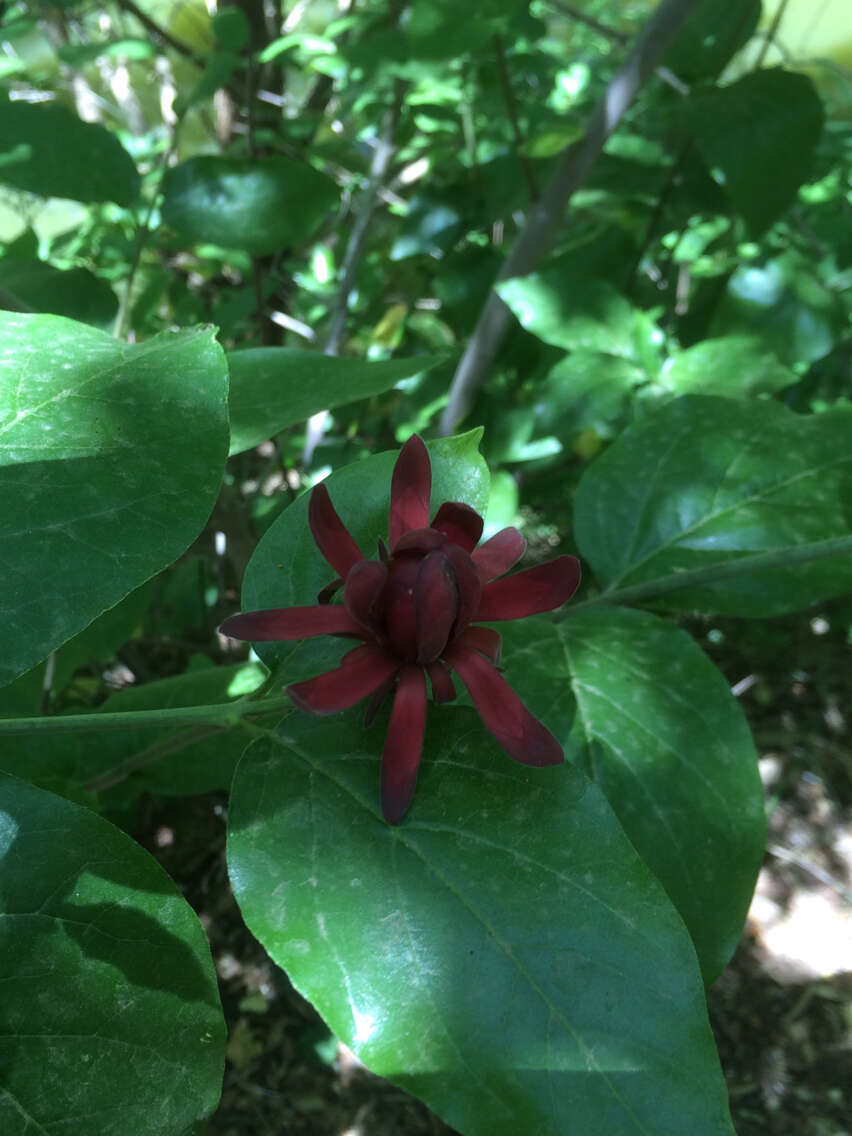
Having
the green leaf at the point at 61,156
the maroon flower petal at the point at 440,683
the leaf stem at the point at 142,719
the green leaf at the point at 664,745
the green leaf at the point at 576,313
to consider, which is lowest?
the green leaf at the point at 664,745

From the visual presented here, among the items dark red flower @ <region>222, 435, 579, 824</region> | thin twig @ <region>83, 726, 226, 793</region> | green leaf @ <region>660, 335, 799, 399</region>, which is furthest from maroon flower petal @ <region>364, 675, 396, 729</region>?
green leaf @ <region>660, 335, 799, 399</region>

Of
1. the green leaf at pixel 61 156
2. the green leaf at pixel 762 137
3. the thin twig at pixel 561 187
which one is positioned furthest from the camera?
the green leaf at pixel 762 137

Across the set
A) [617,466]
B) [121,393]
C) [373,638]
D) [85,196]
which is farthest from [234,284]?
[373,638]

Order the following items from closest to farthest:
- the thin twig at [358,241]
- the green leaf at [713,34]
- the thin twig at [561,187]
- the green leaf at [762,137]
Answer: the thin twig at [561,187] < the green leaf at [762,137] < the green leaf at [713,34] < the thin twig at [358,241]

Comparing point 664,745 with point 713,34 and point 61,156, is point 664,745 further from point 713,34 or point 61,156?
point 713,34

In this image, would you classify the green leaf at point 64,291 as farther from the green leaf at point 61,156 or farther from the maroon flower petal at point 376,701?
the maroon flower petal at point 376,701

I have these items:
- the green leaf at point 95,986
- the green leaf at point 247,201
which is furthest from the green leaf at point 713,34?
the green leaf at point 95,986

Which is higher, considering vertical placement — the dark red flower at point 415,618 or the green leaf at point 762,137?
the green leaf at point 762,137
